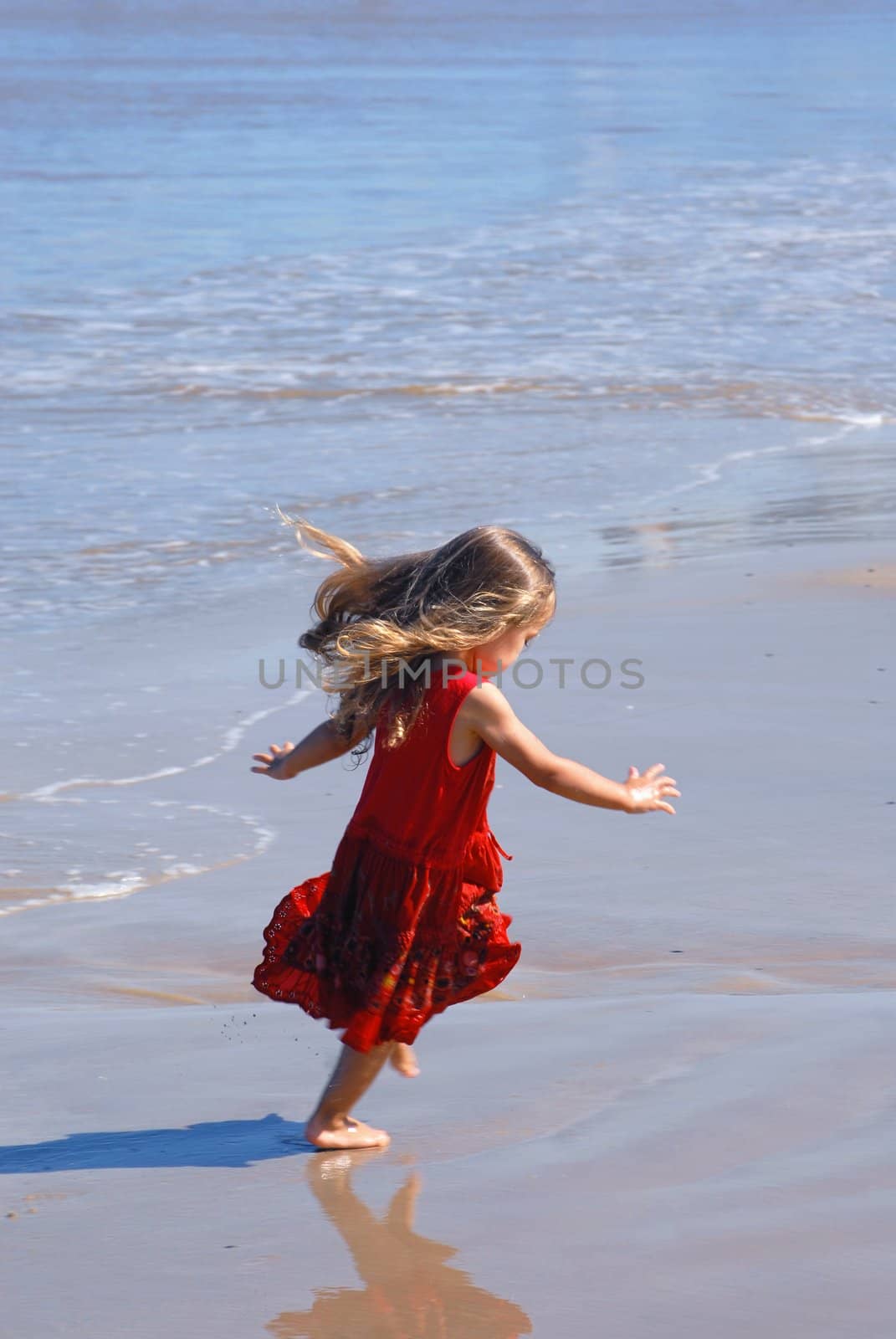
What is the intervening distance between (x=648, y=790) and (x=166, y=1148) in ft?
3.19

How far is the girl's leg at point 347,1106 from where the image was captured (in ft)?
9.34

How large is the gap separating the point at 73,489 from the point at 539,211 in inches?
504

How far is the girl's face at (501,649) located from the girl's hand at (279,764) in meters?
0.38

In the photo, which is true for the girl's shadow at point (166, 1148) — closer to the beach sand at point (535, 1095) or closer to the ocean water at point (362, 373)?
the beach sand at point (535, 1095)

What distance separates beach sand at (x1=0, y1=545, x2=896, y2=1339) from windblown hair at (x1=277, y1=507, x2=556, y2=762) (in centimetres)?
68

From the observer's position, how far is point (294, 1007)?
142 inches

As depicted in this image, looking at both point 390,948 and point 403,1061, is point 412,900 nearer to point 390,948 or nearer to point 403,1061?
point 390,948

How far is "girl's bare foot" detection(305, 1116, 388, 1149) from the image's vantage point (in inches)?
112

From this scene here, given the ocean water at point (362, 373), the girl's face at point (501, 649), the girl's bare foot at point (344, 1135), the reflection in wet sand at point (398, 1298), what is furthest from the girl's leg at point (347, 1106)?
the ocean water at point (362, 373)

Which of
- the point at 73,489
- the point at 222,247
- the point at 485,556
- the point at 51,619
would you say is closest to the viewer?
the point at 485,556

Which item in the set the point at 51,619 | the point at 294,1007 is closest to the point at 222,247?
the point at 51,619

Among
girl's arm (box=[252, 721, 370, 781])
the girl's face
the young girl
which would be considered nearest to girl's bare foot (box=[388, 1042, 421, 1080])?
the young girl

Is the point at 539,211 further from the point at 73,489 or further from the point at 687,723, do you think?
the point at 687,723

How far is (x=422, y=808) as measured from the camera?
297cm
